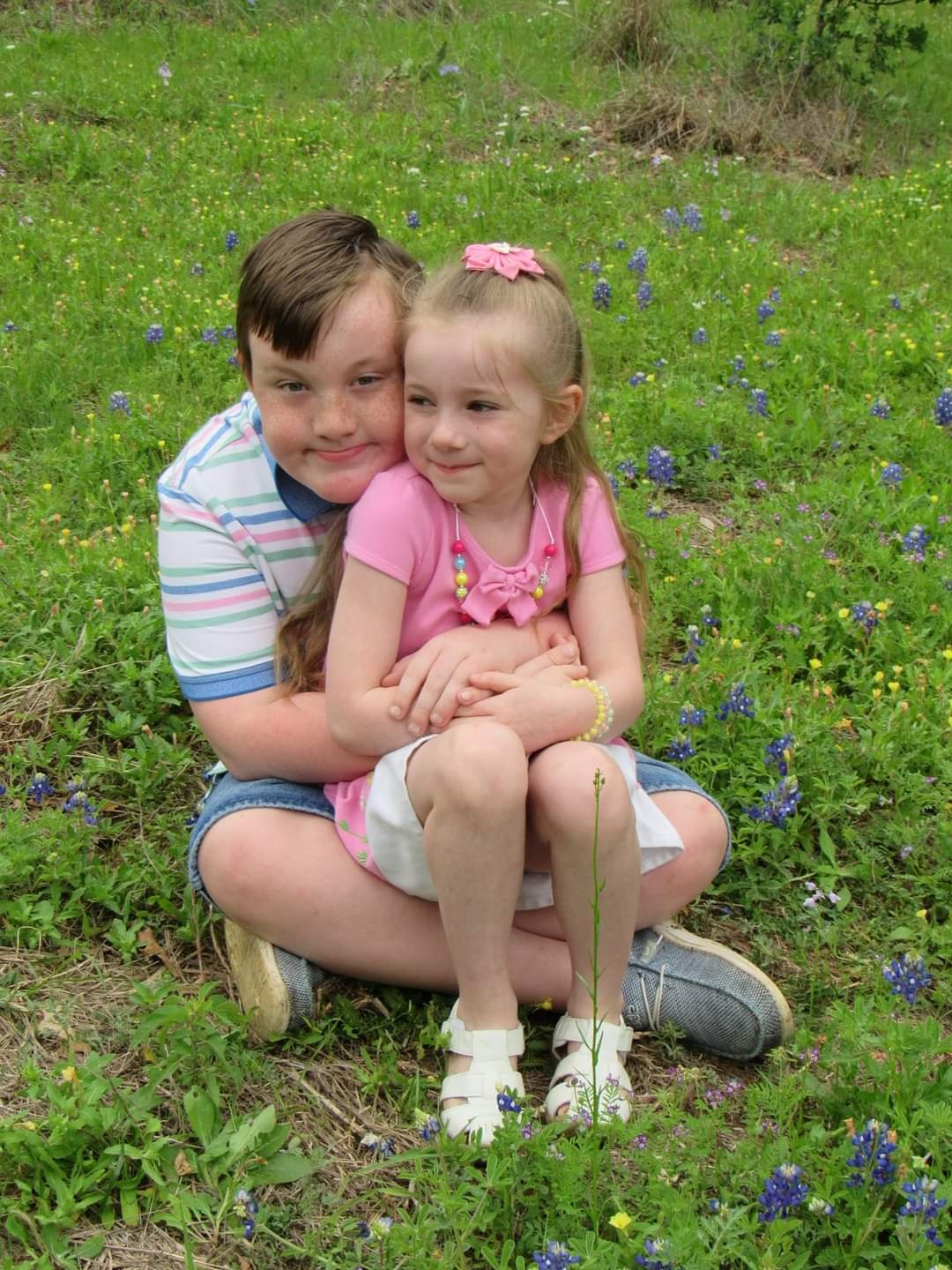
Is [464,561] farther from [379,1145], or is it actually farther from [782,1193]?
[782,1193]

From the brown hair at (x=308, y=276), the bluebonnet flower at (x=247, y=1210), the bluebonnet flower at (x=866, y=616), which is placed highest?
the brown hair at (x=308, y=276)

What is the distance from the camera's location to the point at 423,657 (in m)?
2.52

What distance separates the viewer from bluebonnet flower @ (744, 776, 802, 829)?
314 cm

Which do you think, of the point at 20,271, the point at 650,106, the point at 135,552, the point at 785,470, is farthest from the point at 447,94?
the point at 135,552

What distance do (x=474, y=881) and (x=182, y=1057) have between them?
2.14ft

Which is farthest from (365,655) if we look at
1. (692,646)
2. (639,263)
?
(639,263)

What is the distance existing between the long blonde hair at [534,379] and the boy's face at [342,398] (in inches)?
3.0

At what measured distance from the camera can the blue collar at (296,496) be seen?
287cm

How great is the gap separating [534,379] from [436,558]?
385 millimetres

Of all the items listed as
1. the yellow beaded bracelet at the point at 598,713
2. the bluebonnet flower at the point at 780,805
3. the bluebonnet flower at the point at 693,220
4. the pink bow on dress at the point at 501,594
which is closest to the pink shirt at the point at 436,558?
the pink bow on dress at the point at 501,594

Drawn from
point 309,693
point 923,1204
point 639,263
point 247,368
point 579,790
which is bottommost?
point 639,263

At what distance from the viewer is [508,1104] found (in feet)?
7.48

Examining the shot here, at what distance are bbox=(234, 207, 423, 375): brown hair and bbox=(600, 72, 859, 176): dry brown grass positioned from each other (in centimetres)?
598

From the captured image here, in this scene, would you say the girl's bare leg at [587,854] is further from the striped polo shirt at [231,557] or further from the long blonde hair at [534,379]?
the striped polo shirt at [231,557]
